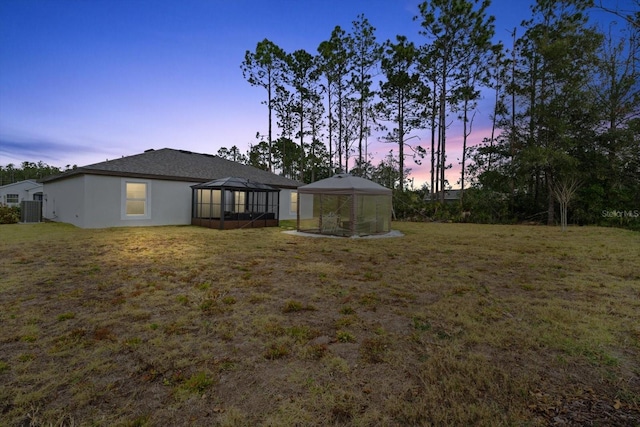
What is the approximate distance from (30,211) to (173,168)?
727 cm

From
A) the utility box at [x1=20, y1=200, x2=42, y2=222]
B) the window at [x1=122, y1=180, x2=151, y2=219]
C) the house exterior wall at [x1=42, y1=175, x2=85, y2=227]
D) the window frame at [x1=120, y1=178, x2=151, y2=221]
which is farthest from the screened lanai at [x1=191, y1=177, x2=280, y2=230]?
the utility box at [x1=20, y1=200, x2=42, y2=222]

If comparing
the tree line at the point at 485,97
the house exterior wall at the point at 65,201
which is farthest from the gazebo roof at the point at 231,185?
the tree line at the point at 485,97

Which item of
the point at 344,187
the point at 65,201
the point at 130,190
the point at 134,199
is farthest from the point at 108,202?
the point at 344,187

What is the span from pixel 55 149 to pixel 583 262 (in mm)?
37855

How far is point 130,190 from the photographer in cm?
1362

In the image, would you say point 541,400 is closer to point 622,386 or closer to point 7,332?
point 622,386

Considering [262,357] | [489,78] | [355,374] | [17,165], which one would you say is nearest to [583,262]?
[355,374]

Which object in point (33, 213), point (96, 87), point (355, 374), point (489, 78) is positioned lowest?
Answer: point (355, 374)

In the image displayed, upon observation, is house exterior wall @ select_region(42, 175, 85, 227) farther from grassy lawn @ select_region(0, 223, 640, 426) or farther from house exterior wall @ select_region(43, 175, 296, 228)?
grassy lawn @ select_region(0, 223, 640, 426)

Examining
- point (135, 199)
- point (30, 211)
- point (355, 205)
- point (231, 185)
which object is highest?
point (231, 185)

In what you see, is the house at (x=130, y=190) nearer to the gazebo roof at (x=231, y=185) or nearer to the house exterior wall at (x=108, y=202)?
the house exterior wall at (x=108, y=202)

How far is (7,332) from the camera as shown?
8.79 feet

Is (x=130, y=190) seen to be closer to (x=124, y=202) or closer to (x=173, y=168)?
(x=124, y=202)

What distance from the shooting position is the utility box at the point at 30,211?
13.8 metres
